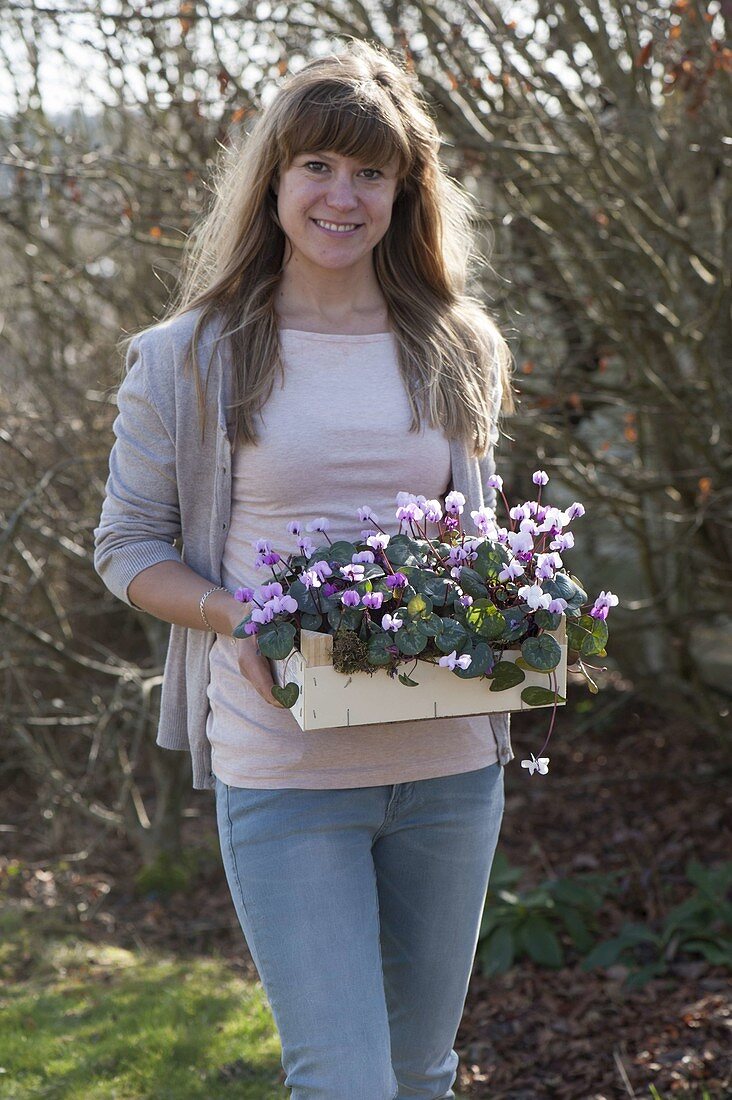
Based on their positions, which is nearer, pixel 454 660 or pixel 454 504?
pixel 454 660

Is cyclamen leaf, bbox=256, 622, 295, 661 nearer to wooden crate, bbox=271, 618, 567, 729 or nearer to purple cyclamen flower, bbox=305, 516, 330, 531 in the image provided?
wooden crate, bbox=271, 618, 567, 729

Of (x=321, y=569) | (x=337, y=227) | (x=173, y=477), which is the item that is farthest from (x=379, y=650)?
(x=337, y=227)

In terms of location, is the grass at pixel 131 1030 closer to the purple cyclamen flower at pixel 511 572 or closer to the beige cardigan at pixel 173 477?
the beige cardigan at pixel 173 477

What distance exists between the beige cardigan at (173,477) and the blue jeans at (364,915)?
0.83ft

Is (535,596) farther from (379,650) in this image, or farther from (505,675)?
(379,650)

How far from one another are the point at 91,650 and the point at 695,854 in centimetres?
355

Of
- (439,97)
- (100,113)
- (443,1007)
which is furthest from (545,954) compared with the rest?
(100,113)

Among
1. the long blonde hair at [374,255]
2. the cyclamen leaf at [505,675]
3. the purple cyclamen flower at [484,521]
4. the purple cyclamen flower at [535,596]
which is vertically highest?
the long blonde hair at [374,255]

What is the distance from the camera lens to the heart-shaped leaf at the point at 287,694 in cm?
195

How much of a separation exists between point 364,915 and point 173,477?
876 millimetres

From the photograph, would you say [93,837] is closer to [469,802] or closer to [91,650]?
[91,650]

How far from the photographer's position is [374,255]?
2500 millimetres

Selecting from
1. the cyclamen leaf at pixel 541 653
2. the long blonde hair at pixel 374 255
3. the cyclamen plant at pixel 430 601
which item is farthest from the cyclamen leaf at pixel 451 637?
the long blonde hair at pixel 374 255

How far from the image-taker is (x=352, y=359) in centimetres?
232
